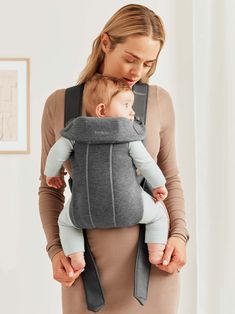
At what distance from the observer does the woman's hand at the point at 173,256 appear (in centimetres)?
167

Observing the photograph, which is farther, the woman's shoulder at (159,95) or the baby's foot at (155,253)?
the woman's shoulder at (159,95)

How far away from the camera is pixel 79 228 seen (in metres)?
1.65

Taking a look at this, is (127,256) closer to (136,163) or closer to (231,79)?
(136,163)

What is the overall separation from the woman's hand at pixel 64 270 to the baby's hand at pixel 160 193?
302 mm

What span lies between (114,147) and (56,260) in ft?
1.29

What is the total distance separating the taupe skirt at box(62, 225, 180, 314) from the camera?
65.3 inches

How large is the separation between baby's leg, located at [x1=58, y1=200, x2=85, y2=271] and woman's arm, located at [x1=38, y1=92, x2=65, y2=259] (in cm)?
8

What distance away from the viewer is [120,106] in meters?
1.61

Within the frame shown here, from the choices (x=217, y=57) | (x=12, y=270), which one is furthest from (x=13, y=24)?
(x=12, y=270)

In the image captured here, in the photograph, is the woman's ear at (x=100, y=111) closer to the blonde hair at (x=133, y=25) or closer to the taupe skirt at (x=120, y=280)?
the blonde hair at (x=133, y=25)

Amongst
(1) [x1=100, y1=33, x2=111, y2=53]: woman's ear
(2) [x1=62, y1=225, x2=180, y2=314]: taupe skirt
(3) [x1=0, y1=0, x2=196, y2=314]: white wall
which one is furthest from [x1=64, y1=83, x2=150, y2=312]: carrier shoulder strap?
(3) [x1=0, y1=0, x2=196, y2=314]: white wall

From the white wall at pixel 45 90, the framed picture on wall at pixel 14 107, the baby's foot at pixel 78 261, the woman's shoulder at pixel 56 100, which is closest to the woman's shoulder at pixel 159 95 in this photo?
the woman's shoulder at pixel 56 100

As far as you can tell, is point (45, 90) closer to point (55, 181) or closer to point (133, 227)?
point (55, 181)

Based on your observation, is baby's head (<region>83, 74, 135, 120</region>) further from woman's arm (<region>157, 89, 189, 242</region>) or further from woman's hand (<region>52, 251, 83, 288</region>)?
woman's hand (<region>52, 251, 83, 288</region>)
